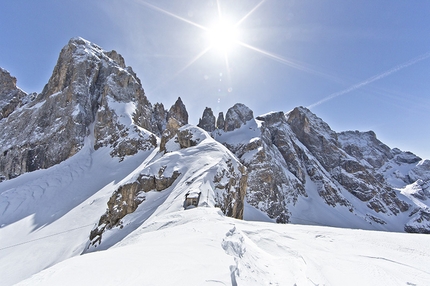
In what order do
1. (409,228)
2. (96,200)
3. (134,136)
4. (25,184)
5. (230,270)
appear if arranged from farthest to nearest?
(409,228), (134,136), (25,184), (96,200), (230,270)

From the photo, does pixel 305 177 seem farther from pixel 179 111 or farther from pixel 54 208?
pixel 54 208

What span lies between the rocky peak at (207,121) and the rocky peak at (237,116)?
6585mm

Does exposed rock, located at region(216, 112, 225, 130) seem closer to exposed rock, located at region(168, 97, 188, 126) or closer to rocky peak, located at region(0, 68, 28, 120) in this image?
exposed rock, located at region(168, 97, 188, 126)

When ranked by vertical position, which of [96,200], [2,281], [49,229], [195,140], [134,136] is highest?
[134,136]

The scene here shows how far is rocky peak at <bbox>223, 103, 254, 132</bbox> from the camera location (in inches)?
3275

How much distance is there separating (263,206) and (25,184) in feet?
171

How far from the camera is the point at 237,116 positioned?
85.2 meters

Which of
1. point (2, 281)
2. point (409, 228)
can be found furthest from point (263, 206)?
point (409, 228)

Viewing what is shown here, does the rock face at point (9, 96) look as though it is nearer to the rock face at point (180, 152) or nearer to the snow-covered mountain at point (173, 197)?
the rock face at point (180, 152)

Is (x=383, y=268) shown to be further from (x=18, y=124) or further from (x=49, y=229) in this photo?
(x=18, y=124)

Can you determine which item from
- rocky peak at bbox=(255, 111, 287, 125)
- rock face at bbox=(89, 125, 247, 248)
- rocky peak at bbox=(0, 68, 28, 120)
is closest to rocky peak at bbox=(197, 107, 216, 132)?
rocky peak at bbox=(255, 111, 287, 125)

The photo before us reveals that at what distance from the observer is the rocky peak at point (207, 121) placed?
88.3 meters

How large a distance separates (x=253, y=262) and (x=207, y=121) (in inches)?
3366

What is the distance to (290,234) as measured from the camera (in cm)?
889
